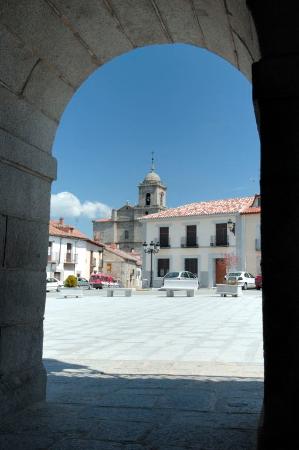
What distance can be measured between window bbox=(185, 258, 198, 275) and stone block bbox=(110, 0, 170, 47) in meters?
32.1

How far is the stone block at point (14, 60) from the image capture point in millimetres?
2762

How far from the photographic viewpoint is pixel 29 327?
307cm

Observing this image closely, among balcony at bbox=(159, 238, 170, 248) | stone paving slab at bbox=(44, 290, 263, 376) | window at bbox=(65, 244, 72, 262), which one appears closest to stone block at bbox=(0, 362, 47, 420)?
stone paving slab at bbox=(44, 290, 263, 376)

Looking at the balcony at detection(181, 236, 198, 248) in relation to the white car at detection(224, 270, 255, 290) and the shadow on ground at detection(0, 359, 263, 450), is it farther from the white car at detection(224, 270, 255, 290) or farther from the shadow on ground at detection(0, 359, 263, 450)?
the shadow on ground at detection(0, 359, 263, 450)

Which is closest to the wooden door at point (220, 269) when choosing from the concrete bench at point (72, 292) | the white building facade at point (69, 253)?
the concrete bench at point (72, 292)

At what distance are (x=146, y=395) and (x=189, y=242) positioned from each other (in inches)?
1269

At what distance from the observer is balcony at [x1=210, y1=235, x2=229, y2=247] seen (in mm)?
33969

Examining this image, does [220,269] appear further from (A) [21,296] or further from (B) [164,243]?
(A) [21,296]

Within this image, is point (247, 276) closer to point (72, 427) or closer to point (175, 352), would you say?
point (175, 352)

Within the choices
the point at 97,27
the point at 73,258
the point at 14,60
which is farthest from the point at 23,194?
the point at 73,258

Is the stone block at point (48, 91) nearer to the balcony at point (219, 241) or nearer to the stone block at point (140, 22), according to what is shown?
the stone block at point (140, 22)

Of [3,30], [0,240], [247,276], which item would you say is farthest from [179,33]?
[247,276]

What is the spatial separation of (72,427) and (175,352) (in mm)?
3192

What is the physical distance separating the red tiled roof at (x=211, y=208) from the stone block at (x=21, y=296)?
1229 inches
